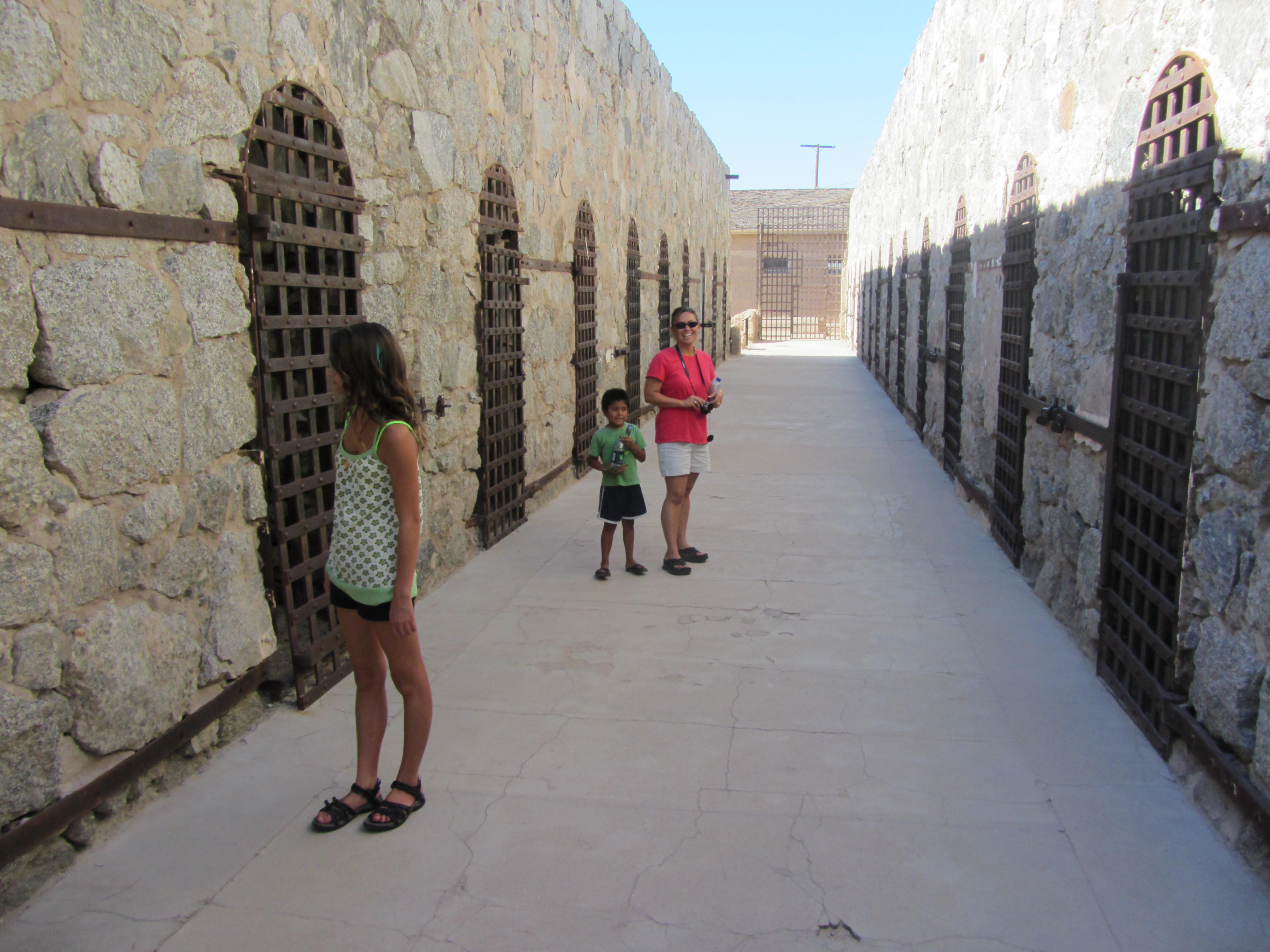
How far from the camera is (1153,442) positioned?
3.52 m

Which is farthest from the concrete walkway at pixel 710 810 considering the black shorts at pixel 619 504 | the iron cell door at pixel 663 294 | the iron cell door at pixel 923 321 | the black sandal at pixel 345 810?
the iron cell door at pixel 663 294

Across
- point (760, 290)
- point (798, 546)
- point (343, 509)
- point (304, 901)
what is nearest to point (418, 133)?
point (343, 509)

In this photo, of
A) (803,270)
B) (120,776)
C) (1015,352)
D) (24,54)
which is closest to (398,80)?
(24,54)

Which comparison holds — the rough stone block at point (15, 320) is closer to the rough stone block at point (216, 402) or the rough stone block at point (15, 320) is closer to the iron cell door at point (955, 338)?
the rough stone block at point (216, 402)

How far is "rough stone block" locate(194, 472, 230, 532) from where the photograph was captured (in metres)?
3.11

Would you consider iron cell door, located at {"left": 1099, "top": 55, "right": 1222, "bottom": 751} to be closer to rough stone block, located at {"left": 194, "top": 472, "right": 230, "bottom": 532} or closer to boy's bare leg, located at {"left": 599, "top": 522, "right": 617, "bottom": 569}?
boy's bare leg, located at {"left": 599, "top": 522, "right": 617, "bottom": 569}

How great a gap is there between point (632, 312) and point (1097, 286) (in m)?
6.84

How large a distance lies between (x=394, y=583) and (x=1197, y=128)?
9.73 feet

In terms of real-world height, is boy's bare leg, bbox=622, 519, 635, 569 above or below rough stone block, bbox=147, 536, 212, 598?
below

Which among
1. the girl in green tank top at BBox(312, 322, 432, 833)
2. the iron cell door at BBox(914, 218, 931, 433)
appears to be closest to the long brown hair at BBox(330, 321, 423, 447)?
the girl in green tank top at BBox(312, 322, 432, 833)

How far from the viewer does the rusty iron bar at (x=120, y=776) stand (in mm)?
2434

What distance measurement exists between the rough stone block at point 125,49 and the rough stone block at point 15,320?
21.9 inches

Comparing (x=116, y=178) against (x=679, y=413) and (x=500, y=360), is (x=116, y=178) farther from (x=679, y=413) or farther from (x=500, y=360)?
(x=500, y=360)

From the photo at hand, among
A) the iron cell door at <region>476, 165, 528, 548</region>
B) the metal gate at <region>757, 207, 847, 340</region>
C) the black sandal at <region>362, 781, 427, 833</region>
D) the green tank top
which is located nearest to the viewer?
the green tank top
